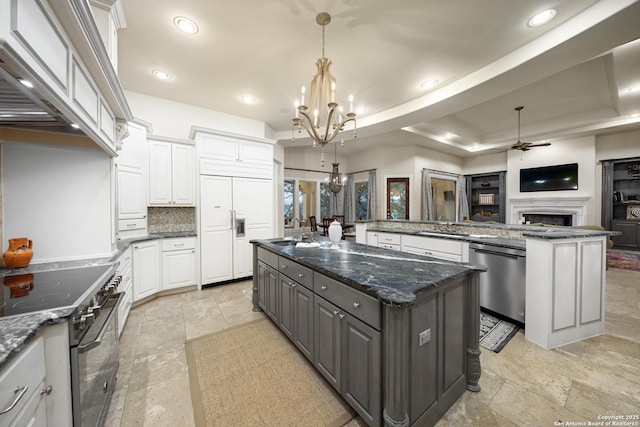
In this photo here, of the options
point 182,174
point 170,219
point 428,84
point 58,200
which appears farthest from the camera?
point 170,219

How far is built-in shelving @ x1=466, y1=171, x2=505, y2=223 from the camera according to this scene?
7.68m

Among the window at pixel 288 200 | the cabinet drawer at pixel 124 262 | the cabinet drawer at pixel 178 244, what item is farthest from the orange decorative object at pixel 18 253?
the window at pixel 288 200

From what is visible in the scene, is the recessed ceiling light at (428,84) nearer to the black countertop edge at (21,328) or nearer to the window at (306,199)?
the black countertop edge at (21,328)

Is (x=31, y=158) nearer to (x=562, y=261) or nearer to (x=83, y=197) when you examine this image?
(x=83, y=197)

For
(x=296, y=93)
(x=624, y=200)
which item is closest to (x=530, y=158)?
(x=624, y=200)

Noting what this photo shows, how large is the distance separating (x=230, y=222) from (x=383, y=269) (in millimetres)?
3054

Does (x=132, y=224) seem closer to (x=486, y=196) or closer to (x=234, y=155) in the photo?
(x=234, y=155)

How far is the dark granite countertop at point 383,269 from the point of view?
3.98 ft

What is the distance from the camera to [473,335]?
1.61 metres

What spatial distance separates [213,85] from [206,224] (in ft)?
7.00

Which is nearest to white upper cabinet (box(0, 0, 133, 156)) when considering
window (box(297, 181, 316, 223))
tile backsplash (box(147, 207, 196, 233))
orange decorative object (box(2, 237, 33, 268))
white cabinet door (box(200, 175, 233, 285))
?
orange decorative object (box(2, 237, 33, 268))

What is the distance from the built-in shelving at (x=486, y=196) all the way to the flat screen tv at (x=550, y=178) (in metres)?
0.64

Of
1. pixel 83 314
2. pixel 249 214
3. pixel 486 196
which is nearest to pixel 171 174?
pixel 249 214

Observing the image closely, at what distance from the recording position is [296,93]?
3.69m
